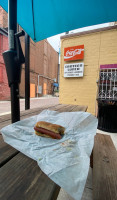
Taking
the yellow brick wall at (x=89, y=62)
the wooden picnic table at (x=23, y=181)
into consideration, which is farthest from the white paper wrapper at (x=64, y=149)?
the yellow brick wall at (x=89, y=62)

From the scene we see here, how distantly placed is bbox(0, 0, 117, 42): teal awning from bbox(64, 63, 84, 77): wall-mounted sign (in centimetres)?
219

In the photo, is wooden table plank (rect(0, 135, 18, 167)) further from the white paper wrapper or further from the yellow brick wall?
the yellow brick wall

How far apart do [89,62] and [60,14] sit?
256cm

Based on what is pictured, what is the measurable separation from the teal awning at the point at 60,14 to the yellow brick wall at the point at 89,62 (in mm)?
2228

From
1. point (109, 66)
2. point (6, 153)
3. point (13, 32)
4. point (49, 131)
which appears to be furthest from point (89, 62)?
point (6, 153)

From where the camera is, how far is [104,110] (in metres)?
2.62

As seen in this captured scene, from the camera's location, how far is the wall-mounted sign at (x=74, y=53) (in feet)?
12.5

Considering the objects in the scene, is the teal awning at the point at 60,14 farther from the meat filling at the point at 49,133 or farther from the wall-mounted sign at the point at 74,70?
the wall-mounted sign at the point at 74,70

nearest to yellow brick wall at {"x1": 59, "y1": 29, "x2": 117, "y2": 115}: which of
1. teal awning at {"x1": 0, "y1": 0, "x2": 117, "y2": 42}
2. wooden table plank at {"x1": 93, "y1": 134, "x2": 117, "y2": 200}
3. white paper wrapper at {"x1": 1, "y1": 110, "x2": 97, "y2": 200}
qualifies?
teal awning at {"x1": 0, "y1": 0, "x2": 117, "y2": 42}

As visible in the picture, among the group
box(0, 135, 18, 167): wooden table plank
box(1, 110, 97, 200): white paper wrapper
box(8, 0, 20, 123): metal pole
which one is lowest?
box(0, 135, 18, 167): wooden table plank

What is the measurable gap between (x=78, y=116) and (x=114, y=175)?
1.70 feet

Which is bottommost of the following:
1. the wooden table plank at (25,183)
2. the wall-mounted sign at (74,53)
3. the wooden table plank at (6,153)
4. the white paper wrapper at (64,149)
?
the wooden table plank at (25,183)

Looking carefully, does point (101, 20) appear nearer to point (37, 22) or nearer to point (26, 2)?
point (37, 22)

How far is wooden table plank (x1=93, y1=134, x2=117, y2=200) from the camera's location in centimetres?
60
